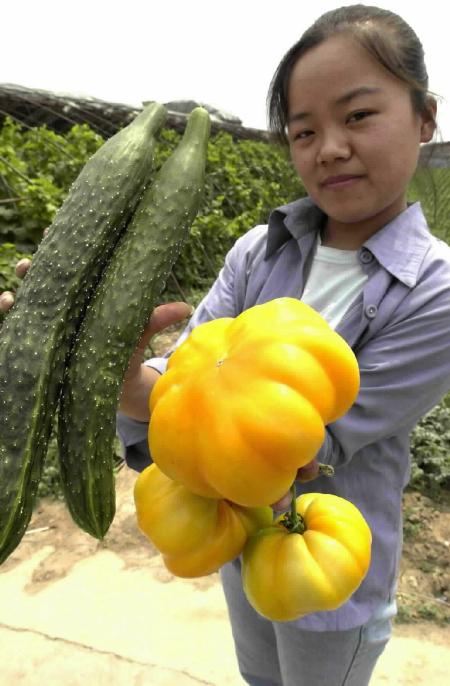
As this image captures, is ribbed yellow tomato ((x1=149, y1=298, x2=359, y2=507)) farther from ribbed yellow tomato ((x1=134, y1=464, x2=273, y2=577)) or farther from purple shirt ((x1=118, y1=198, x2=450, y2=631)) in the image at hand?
purple shirt ((x1=118, y1=198, x2=450, y2=631))

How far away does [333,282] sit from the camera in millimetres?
1360

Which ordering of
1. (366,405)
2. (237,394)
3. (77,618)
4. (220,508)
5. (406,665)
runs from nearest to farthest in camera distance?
(237,394), (220,508), (366,405), (406,665), (77,618)

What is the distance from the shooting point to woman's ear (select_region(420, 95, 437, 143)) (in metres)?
1.27

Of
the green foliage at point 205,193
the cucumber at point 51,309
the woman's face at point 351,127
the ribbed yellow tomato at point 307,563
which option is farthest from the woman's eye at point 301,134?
the green foliage at point 205,193

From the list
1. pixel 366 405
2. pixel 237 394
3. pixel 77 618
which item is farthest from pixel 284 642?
pixel 77 618

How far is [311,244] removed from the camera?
4.66 feet

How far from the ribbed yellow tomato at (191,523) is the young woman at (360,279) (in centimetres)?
30

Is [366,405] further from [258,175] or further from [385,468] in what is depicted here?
[258,175]

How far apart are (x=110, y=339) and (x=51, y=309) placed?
0.12m

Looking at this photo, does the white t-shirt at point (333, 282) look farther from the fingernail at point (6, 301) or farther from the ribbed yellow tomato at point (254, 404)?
the fingernail at point (6, 301)

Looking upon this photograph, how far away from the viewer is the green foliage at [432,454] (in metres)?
2.96

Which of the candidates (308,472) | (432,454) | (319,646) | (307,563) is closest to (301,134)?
(308,472)

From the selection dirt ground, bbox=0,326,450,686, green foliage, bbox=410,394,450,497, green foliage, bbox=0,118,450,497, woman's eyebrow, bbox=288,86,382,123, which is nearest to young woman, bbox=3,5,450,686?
woman's eyebrow, bbox=288,86,382,123

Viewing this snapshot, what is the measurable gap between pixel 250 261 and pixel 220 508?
2.89ft
